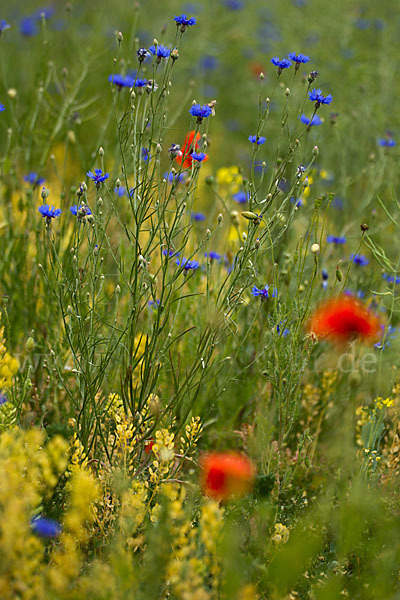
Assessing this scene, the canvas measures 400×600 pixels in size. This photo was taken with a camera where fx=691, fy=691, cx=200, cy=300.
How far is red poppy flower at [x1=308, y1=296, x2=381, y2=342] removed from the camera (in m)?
1.97

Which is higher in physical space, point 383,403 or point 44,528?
point 383,403

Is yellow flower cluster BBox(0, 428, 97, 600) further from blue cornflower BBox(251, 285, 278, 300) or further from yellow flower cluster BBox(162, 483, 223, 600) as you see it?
blue cornflower BBox(251, 285, 278, 300)

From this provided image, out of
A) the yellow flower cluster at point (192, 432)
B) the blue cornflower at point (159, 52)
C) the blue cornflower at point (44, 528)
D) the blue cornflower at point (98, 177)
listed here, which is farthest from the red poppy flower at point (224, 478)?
the blue cornflower at point (159, 52)

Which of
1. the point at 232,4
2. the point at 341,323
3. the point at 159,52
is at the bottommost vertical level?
the point at 341,323

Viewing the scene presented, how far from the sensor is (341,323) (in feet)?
6.47

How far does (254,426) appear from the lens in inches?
83.4

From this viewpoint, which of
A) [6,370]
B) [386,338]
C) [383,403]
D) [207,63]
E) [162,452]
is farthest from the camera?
[207,63]

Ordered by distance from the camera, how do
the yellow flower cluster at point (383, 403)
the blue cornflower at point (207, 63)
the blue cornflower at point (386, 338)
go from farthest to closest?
the blue cornflower at point (207, 63)
the blue cornflower at point (386, 338)
the yellow flower cluster at point (383, 403)

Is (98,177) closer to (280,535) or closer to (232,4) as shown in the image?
(280,535)

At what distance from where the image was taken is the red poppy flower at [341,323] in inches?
77.6

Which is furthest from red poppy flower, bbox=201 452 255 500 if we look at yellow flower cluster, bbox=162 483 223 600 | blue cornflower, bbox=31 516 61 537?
blue cornflower, bbox=31 516 61 537

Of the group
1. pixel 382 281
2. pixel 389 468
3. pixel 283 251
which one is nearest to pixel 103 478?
pixel 389 468

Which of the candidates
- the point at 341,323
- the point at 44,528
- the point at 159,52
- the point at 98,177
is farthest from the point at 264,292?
the point at 44,528

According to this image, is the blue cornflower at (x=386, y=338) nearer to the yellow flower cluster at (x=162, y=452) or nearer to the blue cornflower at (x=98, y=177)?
the yellow flower cluster at (x=162, y=452)
